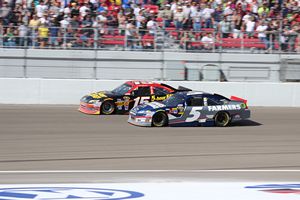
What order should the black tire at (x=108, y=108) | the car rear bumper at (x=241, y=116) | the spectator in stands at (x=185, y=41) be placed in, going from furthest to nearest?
the spectator in stands at (x=185, y=41) < the black tire at (x=108, y=108) < the car rear bumper at (x=241, y=116)

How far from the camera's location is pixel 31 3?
23.7 metres

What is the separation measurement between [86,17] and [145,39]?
2.48m

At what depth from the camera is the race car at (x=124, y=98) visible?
61.1 ft

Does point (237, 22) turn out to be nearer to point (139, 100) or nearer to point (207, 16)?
point (207, 16)

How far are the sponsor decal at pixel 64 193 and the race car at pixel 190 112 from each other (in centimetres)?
725

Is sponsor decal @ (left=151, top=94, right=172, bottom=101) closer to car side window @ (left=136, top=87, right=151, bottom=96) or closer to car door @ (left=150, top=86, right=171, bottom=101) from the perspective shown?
car door @ (left=150, top=86, right=171, bottom=101)

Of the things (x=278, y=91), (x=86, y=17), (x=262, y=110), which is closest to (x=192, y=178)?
(x=262, y=110)

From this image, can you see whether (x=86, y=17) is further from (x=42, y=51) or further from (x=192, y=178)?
(x=192, y=178)

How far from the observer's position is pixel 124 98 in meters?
18.8

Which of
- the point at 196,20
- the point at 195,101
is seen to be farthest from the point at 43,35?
the point at 195,101

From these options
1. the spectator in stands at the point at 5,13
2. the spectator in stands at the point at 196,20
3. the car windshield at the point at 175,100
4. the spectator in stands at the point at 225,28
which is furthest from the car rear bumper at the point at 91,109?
the spectator in stands at the point at 225,28

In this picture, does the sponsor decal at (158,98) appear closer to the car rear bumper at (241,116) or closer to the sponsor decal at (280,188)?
the car rear bumper at (241,116)

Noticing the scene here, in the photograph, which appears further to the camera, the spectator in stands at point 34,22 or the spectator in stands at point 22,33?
the spectator in stands at point 34,22

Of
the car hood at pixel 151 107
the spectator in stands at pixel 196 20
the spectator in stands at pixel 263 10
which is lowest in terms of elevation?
the car hood at pixel 151 107
